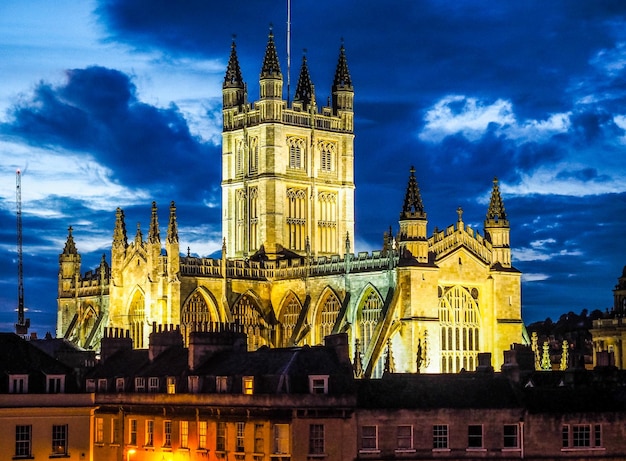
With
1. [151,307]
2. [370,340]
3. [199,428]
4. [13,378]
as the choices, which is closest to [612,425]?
[199,428]

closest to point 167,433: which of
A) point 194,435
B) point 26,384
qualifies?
point 194,435

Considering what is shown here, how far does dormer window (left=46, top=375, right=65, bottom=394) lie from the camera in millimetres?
79875

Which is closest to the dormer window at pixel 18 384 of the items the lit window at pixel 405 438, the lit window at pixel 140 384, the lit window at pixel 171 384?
the lit window at pixel 140 384

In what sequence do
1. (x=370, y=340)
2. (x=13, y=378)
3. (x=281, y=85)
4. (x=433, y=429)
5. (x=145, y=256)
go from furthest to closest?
(x=281, y=85) < (x=145, y=256) < (x=370, y=340) < (x=13, y=378) < (x=433, y=429)

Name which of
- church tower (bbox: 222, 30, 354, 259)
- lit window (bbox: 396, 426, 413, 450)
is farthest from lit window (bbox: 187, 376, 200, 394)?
church tower (bbox: 222, 30, 354, 259)

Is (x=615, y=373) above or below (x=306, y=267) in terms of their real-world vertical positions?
below

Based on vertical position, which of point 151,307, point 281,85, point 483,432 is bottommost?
point 483,432

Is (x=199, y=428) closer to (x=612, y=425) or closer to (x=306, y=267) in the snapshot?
(x=612, y=425)

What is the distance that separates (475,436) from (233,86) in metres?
75.7

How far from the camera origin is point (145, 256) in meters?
126

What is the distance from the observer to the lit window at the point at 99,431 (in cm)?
8244

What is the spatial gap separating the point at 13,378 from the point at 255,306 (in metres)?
52.2

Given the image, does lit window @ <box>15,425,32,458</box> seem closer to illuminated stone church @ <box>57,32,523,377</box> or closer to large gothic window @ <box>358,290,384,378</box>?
illuminated stone church @ <box>57,32,523,377</box>

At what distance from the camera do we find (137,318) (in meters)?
128
